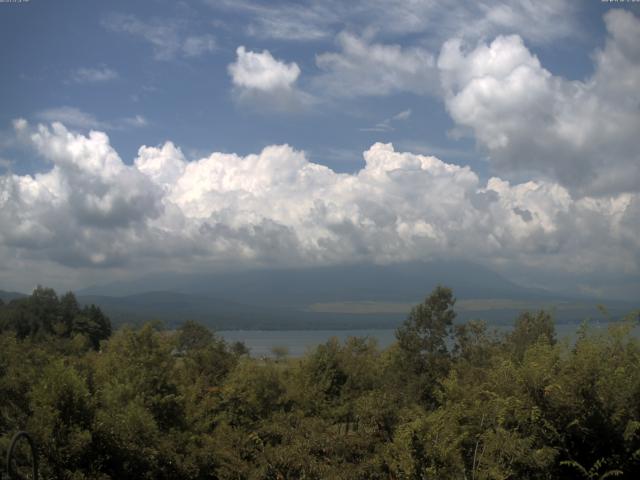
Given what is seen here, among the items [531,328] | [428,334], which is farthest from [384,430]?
[531,328]

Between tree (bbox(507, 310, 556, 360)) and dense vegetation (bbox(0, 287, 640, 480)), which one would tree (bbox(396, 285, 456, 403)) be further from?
dense vegetation (bbox(0, 287, 640, 480))

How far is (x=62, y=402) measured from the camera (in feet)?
49.7

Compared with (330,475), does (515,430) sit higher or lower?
higher

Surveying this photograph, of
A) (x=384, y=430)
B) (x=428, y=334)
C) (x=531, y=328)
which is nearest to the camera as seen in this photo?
(x=384, y=430)

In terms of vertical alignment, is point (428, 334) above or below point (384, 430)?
above

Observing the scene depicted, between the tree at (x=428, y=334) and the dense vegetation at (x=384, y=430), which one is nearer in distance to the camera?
the dense vegetation at (x=384, y=430)

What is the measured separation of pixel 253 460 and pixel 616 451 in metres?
9.10

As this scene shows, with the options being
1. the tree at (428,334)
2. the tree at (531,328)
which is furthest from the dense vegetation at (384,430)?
the tree at (531,328)

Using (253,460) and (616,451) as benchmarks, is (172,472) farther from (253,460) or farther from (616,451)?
(616,451)

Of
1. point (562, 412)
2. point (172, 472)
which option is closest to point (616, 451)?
point (562, 412)

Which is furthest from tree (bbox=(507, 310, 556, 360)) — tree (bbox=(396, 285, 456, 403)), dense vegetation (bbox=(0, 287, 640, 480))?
→ dense vegetation (bbox=(0, 287, 640, 480))

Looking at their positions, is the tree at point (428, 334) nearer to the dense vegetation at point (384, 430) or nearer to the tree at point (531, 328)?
the tree at point (531, 328)

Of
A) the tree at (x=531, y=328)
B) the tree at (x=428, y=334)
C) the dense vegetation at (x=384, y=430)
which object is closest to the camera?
the dense vegetation at (x=384, y=430)

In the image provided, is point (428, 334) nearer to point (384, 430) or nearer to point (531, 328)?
point (531, 328)
